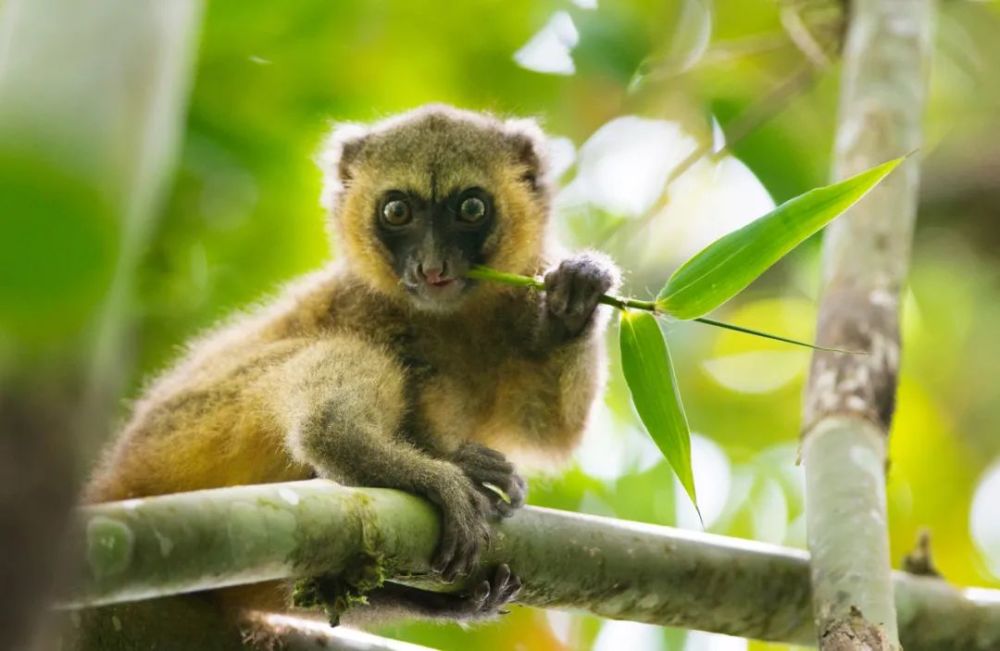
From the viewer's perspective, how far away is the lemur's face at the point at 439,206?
538 centimetres

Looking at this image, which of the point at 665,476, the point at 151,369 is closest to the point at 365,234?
the point at 151,369

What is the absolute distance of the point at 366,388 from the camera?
185 inches

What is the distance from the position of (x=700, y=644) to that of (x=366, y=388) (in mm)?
3610

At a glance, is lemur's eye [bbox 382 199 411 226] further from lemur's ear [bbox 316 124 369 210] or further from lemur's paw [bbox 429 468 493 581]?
lemur's paw [bbox 429 468 493 581]

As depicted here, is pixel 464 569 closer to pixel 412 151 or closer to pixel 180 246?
pixel 412 151

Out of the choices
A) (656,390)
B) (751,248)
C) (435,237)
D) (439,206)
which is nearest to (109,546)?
(656,390)

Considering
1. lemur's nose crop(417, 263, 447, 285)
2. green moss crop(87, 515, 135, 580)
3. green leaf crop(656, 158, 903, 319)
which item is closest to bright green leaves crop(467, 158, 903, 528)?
green leaf crop(656, 158, 903, 319)

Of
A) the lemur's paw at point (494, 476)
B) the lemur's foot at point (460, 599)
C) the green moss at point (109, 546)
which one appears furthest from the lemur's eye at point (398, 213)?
the green moss at point (109, 546)

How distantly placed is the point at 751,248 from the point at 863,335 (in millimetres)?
1491

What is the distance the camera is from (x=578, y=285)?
4711 millimetres

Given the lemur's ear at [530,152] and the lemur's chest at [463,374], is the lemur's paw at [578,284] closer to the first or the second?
the lemur's chest at [463,374]

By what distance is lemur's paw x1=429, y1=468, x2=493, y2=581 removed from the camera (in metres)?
3.79

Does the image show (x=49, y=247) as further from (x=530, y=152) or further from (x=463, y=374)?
(x=530, y=152)

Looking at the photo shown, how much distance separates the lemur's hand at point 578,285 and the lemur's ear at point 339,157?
1.69 meters
